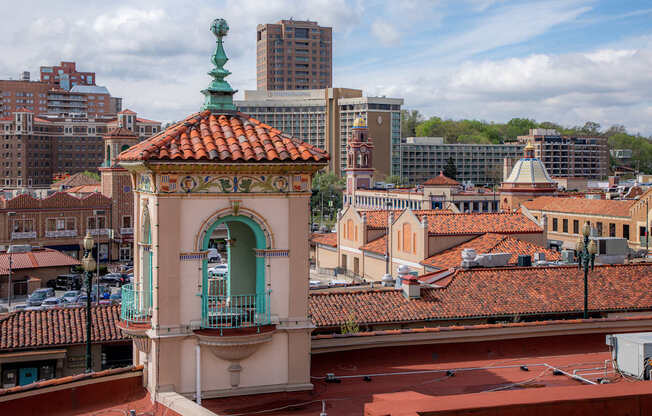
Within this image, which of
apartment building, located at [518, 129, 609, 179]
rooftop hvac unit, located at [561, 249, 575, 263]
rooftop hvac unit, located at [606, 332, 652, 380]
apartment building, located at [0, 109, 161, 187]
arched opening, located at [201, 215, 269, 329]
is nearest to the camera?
arched opening, located at [201, 215, 269, 329]

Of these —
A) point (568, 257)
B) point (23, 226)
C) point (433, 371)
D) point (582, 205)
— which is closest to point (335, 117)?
point (582, 205)

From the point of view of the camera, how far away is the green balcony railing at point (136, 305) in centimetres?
1067

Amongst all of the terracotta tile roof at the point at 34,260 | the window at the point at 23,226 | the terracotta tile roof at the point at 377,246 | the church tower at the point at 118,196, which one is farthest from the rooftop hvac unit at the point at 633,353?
the church tower at the point at 118,196

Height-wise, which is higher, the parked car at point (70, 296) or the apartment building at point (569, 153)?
the apartment building at point (569, 153)

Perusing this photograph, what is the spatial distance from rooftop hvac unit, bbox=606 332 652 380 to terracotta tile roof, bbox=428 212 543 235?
105 feet

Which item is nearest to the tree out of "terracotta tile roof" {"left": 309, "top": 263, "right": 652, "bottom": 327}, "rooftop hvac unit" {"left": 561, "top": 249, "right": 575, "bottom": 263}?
"rooftop hvac unit" {"left": 561, "top": 249, "right": 575, "bottom": 263}

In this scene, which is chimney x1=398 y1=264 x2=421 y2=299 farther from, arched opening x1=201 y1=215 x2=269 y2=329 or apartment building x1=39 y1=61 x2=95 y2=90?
Result: apartment building x1=39 y1=61 x2=95 y2=90

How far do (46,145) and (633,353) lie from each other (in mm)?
139090

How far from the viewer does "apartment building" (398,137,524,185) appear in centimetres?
15538

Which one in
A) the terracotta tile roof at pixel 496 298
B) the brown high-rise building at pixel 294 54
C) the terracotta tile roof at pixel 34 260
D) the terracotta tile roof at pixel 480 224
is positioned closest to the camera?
the terracotta tile roof at pixel 496 298

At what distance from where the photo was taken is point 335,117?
155m

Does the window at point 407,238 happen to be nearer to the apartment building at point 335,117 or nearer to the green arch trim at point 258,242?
the green arch trim at point 258,242

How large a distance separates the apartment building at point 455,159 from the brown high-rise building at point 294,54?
45.2 metres

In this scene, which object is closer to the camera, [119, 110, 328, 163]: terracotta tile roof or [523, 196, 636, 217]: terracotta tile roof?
[119, 110, 328, 163]: terracotta tile roof
